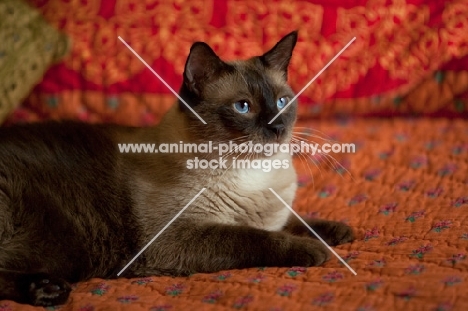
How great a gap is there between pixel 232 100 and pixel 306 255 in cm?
46

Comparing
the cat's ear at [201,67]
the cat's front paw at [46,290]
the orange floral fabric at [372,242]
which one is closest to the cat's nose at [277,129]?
the cat's ear at [201,67]

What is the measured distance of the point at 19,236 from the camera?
142 cm

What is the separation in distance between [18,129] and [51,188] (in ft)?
0.78

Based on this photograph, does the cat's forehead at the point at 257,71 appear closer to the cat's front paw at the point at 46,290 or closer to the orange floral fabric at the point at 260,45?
the orange floral fabric at the point at 260,45

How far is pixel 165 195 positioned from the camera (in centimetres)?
152

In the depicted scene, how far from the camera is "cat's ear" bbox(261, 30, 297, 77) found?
163 centimetres

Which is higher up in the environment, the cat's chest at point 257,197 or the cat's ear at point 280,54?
the cat's ear at point 280,54

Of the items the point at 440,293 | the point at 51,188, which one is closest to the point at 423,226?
the point at 440,293

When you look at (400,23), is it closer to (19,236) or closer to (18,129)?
(18,129)

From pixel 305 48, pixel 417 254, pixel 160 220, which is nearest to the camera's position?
pixel 417 254

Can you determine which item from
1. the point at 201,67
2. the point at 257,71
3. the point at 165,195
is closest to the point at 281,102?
the point at 257,71

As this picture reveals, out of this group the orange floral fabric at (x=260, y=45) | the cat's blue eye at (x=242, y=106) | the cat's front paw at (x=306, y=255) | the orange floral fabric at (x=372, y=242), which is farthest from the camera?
the orange floral fabric at (x=260, y=45)

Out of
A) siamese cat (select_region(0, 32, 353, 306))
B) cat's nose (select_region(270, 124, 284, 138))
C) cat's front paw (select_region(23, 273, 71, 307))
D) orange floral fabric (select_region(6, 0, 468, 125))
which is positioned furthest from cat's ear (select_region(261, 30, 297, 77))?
cat's front paw (select_region(23, 273, 71, 307))

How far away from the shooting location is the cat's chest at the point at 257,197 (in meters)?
1.56
